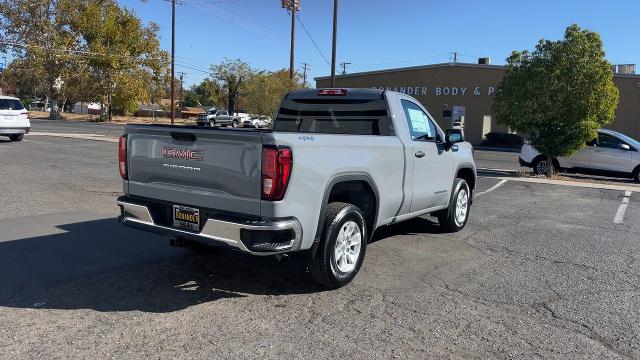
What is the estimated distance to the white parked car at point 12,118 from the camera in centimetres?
1923

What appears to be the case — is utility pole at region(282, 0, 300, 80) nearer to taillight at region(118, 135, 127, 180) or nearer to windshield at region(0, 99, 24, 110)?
windshield at region(0, 99, 24, 110)

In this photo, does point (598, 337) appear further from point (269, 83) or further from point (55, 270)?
point (269, 83)

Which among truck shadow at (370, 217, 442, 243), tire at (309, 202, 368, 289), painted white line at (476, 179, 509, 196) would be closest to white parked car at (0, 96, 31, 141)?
painted white line at (476, 179, 509, 196)

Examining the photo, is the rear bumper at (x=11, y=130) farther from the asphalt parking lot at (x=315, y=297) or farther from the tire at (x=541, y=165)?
the tire at (x=541, y=165)

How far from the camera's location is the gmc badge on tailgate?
4.70 m

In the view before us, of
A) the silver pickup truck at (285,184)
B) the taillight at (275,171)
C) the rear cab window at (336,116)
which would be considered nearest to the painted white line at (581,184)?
the silver pickup truck at (285,184)

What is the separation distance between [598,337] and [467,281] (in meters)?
1.49

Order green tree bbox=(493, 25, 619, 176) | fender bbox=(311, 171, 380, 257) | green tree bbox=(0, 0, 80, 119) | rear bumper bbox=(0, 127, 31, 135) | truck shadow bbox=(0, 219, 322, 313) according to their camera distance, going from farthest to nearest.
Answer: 1. green tree bbox=(0, 0, 80, 119)
2. rear bumper bbox=(0, 127, 31, 135)
3. green tree bbox=(493, 25, 619, 176)
4. fender bbox=(311, 171, 380, 257)
5. truck shadow bbox=(0, 219, 322, 313)

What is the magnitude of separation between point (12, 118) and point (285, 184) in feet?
60.9

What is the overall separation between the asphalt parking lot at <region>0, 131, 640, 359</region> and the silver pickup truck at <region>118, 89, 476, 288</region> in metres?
0.55

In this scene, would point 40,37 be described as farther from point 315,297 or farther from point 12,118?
point 315,297

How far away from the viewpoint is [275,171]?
432 cm

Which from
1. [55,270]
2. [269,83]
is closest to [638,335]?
[55,270]

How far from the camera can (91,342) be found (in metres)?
3.81
